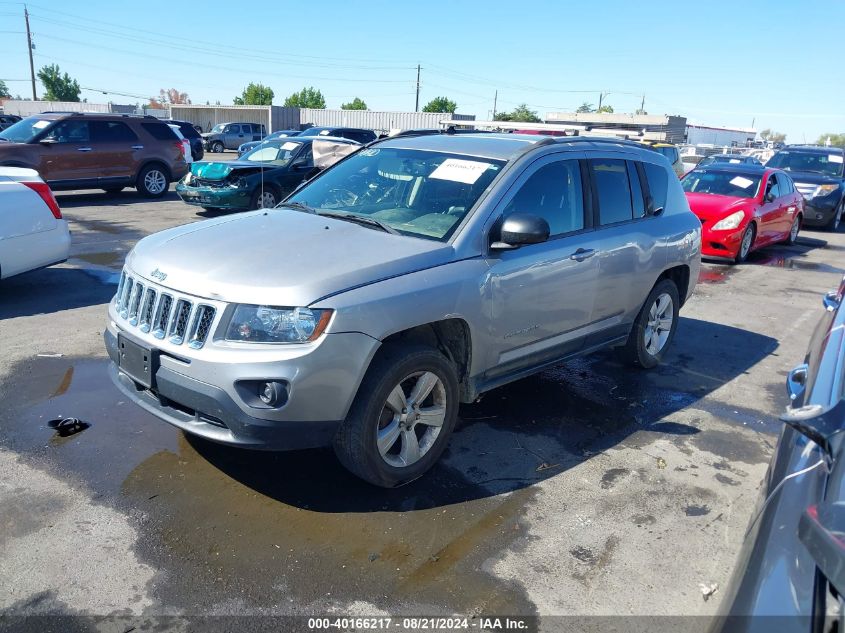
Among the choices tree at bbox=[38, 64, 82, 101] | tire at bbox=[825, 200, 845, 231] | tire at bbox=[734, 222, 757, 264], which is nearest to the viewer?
tire at bbox=[734, 222, 757, 264]

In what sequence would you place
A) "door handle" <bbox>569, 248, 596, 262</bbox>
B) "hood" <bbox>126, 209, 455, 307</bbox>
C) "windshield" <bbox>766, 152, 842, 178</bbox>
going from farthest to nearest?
"windshield" <bbox>766, 152, 842, 178</bbox> → "door handle" <bbox>569, 248, 596, 262</bbox> → "hood" <bbox>126, 209, 455, 307</bbox>

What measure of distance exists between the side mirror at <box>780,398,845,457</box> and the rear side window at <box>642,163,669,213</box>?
4.01 m

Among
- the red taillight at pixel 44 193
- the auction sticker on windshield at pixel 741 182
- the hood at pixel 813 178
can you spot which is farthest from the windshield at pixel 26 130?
the hood at pixel 813 178

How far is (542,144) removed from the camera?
4609mm

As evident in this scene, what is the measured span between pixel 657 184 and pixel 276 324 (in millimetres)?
3906

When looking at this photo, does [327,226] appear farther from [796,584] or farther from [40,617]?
[796,584]

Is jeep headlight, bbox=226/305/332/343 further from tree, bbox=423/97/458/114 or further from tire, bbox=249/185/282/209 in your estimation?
tree, bbox=423/97/458/114

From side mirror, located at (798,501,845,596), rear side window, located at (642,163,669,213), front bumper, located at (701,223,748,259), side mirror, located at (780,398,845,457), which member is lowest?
front bumper, located at (701,223,748,259)

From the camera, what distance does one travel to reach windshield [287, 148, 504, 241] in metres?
4.16

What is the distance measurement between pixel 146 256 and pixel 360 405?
5.06 ft

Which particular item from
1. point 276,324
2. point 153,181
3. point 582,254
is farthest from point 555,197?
point 153,181

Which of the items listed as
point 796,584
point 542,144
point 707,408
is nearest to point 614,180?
point 542,144

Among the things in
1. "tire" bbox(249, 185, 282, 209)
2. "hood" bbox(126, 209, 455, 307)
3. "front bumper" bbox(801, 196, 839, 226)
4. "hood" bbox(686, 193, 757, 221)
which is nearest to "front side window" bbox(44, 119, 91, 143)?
"tire" bbox(249, 185, 282, 209)

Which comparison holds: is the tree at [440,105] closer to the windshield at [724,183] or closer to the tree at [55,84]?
the tree at [55,84]
